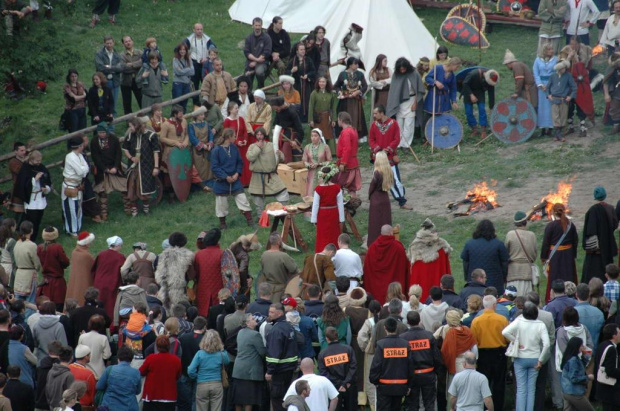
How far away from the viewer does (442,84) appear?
21.5 m

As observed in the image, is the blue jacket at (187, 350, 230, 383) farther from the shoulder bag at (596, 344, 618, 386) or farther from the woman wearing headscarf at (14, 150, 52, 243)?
the woman wearing headscarf at (14, 150, 52, 243)

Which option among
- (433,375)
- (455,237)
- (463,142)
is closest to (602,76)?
(463,142)

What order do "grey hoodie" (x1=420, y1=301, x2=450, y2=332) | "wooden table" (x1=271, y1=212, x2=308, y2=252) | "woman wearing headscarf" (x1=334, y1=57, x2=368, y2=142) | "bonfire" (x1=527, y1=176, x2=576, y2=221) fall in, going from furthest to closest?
"woman wearing headscarf" (x1=334, y1=57, x2=368, y2=142)
"bonfire" (x1=527, y1=176, x2=576, y2=221)
"wooden table" (x1=271, y1=212, x2=308, y2=252)
"grey hoodie" (x1=420, y1=301, x2=450, y2=332)

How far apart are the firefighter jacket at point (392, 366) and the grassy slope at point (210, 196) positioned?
14.7 feet

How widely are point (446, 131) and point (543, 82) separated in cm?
196

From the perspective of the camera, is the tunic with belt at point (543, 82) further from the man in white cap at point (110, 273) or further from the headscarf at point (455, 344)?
the headscarf at point (455, 344)

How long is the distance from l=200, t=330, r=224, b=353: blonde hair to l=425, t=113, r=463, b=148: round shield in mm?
10043

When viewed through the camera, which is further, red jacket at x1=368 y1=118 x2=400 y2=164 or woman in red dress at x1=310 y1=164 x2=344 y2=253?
red jacket at x1=368 y1=118 x2=400 y2=164

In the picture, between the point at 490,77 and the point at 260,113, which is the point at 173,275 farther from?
the point at 490,77

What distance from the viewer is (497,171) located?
68.1 feet

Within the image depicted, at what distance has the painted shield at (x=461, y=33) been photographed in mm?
27469

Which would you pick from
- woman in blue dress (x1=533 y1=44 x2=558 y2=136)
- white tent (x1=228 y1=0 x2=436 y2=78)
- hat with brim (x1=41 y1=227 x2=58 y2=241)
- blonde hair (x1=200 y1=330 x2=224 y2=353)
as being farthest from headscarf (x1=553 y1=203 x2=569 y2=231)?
white tent (x1=228 y1=0 x2=436 y2=78)

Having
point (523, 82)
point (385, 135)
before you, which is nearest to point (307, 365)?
point (385, 135)

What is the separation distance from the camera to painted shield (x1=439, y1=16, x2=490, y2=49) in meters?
27.5
